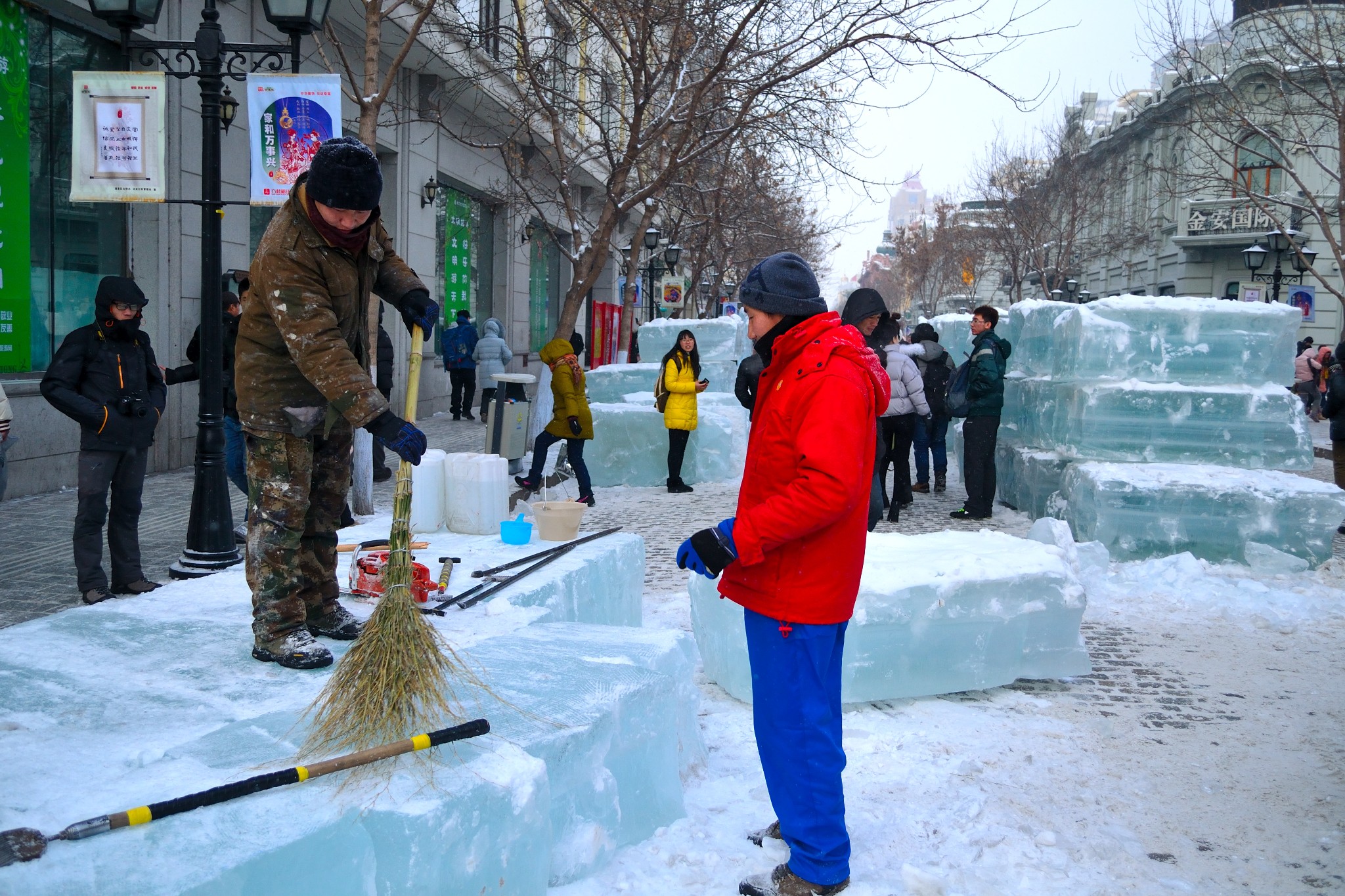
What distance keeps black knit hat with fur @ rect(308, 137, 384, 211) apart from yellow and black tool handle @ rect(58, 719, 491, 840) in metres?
1.69

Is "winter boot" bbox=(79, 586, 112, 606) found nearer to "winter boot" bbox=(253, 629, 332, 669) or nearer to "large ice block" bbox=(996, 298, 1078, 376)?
"winter boot" bbox=(253, 629, 332, 669)

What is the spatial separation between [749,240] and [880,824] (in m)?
29.4

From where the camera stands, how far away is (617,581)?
550 cm

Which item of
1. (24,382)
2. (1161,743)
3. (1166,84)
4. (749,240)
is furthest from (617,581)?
(1166,84)

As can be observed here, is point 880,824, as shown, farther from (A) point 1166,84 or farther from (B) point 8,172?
(A) point 1166,84

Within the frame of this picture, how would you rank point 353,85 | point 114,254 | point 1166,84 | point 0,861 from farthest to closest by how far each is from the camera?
point 1166,84 < point 114,254 < point 353,85 < point 0,861

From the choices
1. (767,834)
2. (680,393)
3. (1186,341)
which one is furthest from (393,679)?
(680,393)

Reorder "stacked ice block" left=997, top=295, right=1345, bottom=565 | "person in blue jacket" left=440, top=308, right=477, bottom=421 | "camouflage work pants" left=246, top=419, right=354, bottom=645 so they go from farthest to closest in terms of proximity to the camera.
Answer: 1. "person in blue jacket" left=440, top=308, right=477, bottom=421
2. "stacked ice block" left=997, top=295, right=1345, bottom=565
3. "camouflage work pants" left=246, top=419, right=354, bottom=645

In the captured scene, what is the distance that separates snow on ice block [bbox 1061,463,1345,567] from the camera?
8195 mm

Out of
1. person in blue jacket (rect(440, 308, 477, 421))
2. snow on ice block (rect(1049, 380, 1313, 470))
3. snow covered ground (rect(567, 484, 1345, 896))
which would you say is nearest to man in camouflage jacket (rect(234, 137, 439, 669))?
snow covered ground (rect(567, 484, 1345, 896))

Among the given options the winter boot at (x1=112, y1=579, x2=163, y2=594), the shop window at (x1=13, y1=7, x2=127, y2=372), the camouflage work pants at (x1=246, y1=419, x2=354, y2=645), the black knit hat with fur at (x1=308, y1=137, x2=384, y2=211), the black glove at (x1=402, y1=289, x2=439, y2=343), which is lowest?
the winter boot at (x1=112, y1=579, x2=163, y2=594)

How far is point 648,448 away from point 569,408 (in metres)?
1.97

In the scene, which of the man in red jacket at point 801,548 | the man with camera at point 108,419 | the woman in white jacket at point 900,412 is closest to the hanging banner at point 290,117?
the man with camera at point 108,419

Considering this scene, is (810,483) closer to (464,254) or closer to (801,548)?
(801,548)
